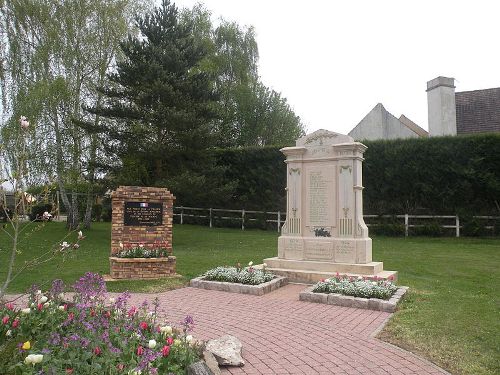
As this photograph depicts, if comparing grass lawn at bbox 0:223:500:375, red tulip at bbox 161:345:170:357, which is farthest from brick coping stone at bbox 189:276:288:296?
red tulip at bbox 161:345:170:357

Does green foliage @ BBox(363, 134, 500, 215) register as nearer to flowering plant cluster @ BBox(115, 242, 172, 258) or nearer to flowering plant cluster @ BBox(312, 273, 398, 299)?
flowering plant cluster @ BBox(312, 273, 398, 299)

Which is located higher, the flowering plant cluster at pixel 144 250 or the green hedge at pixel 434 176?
the green hedge at pixel 434 176

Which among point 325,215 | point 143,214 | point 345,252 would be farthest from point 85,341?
point 325,215

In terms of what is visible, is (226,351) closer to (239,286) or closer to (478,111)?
(239,286)

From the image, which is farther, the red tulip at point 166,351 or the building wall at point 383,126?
the building wall at point 383,126

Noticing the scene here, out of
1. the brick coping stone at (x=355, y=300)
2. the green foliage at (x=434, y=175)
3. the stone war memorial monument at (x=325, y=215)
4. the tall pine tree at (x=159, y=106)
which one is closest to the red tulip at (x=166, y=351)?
the brick coping stone at (x=355, y=300)

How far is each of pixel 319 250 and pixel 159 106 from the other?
9579mm

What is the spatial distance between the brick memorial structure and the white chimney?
18.7m

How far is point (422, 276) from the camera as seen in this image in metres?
9.96

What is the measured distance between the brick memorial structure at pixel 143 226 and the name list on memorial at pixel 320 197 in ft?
11.2

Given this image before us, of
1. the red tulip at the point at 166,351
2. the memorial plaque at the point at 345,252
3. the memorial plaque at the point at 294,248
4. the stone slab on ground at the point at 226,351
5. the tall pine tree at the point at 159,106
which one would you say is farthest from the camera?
the tall pine tree at the point at 159,106

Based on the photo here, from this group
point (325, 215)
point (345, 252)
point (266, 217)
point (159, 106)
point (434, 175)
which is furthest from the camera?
point (266, 217)

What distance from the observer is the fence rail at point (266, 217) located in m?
17.9

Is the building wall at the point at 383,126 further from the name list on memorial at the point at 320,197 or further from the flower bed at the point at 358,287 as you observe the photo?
the flower bed at the point at 358,287
